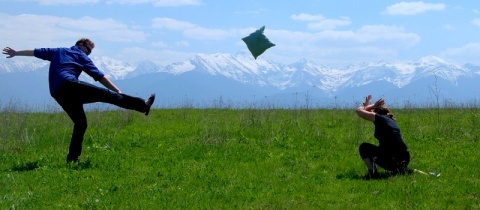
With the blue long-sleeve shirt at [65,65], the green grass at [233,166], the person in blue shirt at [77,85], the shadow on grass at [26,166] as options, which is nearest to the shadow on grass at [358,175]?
the green grass at [233,166]

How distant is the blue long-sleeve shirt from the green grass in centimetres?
166

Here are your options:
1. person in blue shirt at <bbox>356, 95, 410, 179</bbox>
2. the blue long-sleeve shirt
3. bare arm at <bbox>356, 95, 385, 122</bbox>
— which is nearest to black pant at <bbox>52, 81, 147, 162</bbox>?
the blue long-sleeve shirt

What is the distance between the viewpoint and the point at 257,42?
3.03 meters

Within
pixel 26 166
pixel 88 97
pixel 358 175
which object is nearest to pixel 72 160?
pixel 26 166

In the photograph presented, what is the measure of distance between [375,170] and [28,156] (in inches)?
284

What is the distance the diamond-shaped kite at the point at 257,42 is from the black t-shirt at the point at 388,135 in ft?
21.2

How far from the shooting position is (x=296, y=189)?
26.7 feet

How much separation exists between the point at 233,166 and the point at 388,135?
111 inches

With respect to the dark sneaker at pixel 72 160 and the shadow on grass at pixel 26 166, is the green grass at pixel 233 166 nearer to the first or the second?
the shadow on grass at pixel 26 166

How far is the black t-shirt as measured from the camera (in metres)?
8.98

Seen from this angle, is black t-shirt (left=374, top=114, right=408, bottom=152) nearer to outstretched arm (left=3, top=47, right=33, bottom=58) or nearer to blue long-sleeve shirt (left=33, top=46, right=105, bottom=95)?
blue long-sleeve shirt (left=33, top=46, right=105, bottom=95)

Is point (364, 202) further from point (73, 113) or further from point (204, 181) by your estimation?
point (73, 113)

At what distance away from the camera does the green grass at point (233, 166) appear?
7.58 metres

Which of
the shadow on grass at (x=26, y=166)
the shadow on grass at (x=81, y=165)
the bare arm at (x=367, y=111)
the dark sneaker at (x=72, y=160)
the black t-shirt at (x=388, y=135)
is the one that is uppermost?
the bare arm at (x=367, y=111)
